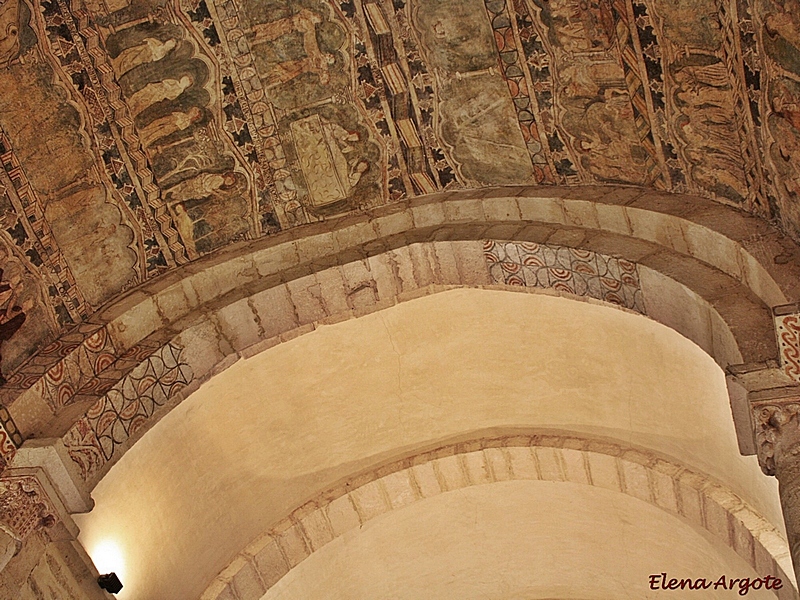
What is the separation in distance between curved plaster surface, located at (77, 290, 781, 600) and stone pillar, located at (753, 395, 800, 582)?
3.58 ft

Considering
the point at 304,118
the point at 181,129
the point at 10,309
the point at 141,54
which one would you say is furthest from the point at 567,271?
the point at 10,309

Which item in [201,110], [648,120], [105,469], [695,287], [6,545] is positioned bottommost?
[6,545]

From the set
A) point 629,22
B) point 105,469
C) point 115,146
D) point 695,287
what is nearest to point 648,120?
Result: point 629,22

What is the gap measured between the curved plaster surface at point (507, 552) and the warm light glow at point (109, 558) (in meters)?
1.26

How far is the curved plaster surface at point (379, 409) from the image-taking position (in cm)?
675

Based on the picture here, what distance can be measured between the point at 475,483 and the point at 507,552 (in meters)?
0.83

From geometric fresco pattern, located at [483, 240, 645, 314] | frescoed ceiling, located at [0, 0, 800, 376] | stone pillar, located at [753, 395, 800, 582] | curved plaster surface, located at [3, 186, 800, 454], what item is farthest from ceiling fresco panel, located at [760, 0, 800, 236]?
stone pillar, located at [753, 395, 800, 582]

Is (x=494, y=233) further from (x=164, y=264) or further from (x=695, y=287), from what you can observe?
(x=164, y=264)

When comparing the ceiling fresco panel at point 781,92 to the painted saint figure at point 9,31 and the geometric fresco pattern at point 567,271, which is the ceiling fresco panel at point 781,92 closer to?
the geometric fresco pattern at point 567,271

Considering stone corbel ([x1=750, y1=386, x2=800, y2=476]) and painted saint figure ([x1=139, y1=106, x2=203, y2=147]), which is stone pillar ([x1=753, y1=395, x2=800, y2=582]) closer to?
stone corbel ([x1=750, y1=386, x2=800, y2=476])

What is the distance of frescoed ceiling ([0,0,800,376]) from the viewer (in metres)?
6.62

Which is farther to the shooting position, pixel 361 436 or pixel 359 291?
pixel 361 436

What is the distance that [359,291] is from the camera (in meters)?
7.38

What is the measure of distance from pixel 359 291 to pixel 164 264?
134 centimetres
